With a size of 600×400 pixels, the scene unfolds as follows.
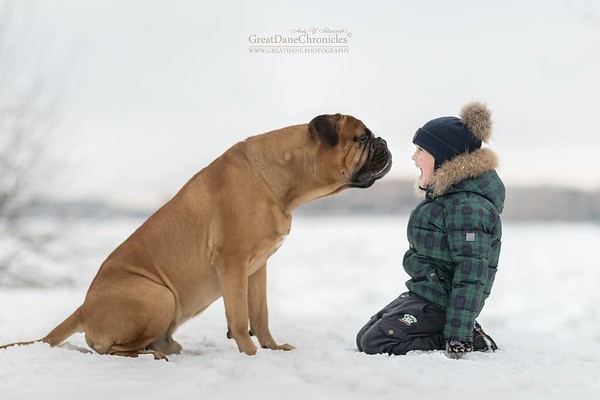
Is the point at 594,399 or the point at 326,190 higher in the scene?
the point at 326,190

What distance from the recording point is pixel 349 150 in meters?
4.14

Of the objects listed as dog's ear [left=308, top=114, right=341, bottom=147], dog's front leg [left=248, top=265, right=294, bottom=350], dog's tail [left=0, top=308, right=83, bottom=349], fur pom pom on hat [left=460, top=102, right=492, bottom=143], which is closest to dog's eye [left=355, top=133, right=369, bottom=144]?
dog's ear [left=308, top=114, right=341, bottom=147]

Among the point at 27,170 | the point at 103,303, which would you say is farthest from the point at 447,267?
the point at 27,170

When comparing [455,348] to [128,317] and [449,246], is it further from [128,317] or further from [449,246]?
[128,317]

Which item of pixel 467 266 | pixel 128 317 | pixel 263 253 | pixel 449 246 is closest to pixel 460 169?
pixel 449 246

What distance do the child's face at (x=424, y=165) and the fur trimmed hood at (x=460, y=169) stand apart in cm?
12

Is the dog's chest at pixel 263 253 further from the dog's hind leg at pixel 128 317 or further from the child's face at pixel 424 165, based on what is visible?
the child's face at pixel 424 165

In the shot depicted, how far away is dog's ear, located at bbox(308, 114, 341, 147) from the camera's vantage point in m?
4.09

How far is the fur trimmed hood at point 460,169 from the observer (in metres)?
4.13

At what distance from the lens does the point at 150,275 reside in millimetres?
4176

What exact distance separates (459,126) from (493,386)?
1.78 metres

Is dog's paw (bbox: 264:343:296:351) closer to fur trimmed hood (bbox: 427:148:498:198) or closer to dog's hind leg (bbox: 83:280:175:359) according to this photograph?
dog's hind leg (bbox: 83:280:175:359)

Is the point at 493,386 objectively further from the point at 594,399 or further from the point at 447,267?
the point at 447,267

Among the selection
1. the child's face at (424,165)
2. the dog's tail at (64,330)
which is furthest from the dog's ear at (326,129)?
the dog's tail at (64,330)
